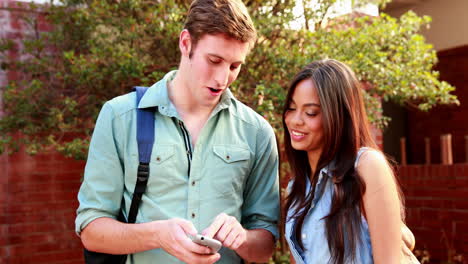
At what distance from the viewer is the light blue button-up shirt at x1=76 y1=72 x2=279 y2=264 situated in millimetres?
2205

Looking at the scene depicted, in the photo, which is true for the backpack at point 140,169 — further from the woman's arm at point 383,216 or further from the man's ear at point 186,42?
the woman's arm at point 383,216

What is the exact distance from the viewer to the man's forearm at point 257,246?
226cm

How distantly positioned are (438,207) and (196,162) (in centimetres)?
514

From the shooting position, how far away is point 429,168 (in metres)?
6.74

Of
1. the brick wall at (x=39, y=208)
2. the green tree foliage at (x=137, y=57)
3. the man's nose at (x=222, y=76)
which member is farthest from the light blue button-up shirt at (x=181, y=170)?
the brick wall at (x=39, y=208)

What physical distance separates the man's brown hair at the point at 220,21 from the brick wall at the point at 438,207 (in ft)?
15.8

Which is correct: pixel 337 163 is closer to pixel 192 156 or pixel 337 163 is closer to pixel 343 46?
pixel 192 156

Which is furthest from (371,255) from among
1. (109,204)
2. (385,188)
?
(109,204)

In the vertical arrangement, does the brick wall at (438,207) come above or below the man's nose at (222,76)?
below

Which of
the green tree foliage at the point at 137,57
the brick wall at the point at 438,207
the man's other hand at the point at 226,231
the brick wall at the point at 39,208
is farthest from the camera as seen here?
the brick wall at the point at 438,207

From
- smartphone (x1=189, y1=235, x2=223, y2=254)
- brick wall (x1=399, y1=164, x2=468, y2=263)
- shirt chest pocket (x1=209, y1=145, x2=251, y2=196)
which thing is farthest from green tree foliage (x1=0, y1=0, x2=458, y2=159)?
smartphone (x1=189, y1=235, x2=223, y2=254)

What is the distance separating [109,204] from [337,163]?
96cm

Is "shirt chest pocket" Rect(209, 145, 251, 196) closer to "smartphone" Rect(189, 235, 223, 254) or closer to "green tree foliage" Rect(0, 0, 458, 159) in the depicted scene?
"smartphone" Rect(189, 235, 223, 254)

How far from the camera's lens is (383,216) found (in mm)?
2080
